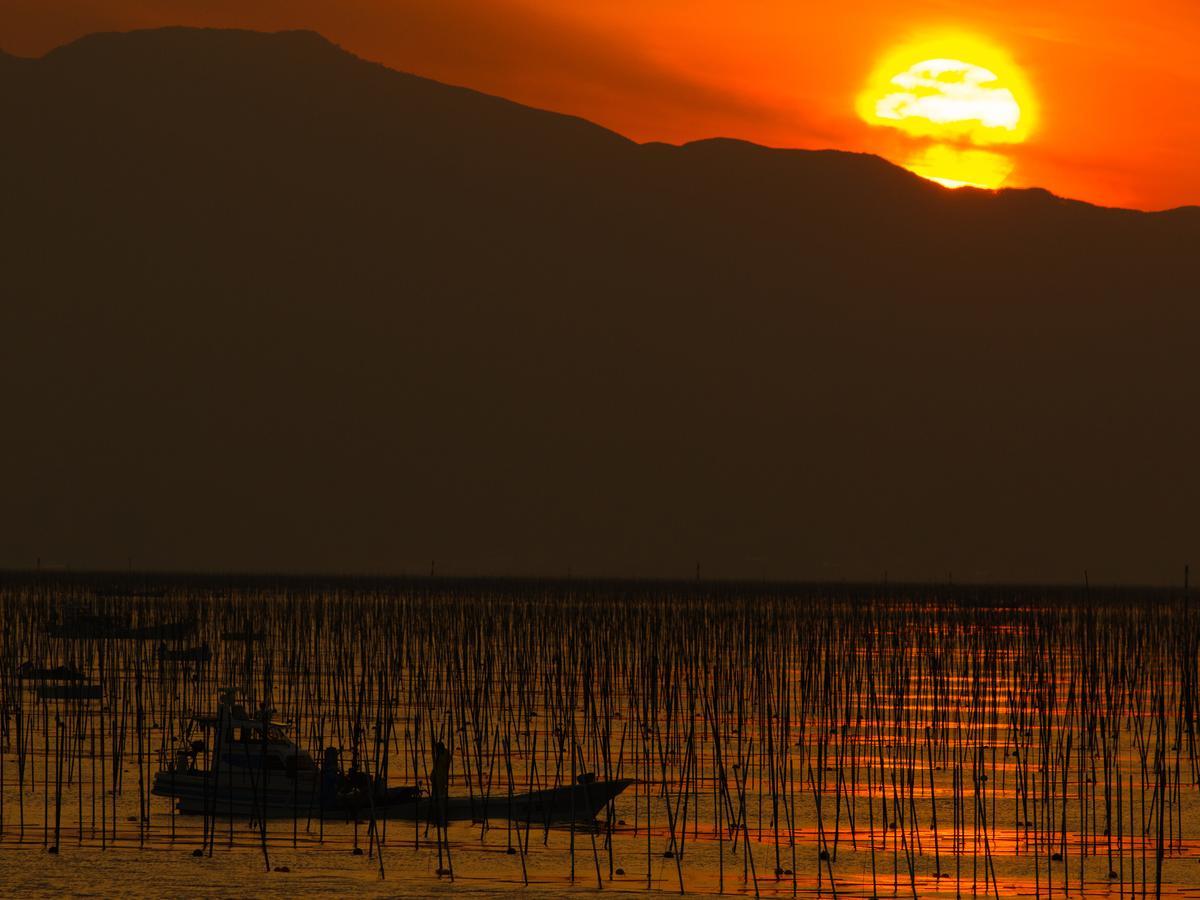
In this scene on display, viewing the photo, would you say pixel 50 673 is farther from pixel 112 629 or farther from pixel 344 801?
pixel 344 801

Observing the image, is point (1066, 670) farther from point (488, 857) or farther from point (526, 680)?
point (488, 857)

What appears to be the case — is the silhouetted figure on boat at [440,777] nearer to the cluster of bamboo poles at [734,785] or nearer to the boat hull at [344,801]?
the boat hull at [344,801]

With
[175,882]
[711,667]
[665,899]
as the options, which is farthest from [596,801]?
[711,667]

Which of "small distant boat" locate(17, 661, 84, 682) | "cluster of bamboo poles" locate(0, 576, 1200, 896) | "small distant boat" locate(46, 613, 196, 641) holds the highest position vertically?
"small distant boat" locate(46, 613, 196, 641)

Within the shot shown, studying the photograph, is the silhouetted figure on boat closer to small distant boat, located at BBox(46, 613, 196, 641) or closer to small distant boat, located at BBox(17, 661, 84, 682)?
small distant boat, located at BBox(17, 661, 84, 682)

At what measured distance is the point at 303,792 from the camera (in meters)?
22.2

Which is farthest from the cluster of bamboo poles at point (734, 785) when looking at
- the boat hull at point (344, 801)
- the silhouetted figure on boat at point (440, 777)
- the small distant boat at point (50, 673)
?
the silhouetted figure on boat at point (440, 777)

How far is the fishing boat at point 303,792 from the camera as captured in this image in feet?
71.4

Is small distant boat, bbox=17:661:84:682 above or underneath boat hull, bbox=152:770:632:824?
above

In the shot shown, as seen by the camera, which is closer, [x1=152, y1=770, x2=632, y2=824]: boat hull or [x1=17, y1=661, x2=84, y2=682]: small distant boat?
[x1=152, y1=770, x2=632, y2=824]: boat hull

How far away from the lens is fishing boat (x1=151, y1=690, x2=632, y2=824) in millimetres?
21766

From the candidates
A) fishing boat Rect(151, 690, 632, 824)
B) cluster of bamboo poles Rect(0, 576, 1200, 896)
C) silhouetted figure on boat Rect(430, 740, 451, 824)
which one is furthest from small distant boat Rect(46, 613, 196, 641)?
silhouetted figure on boat Rect(430, 740, 451, 824)

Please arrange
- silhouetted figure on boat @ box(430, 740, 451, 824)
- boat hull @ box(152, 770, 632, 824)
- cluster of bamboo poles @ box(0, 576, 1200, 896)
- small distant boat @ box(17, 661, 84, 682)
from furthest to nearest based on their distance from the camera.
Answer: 1. small distant boat @ box(17, 661, 84, 682)
2. boat hull @ box(152, 770, 632, 824)
3. silhouetted figure on boat @ box(430, 740, 451, 824)
4. cluster of bamboo poles @ box(0, 576, 1200, 896)

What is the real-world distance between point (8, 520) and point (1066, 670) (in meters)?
170
